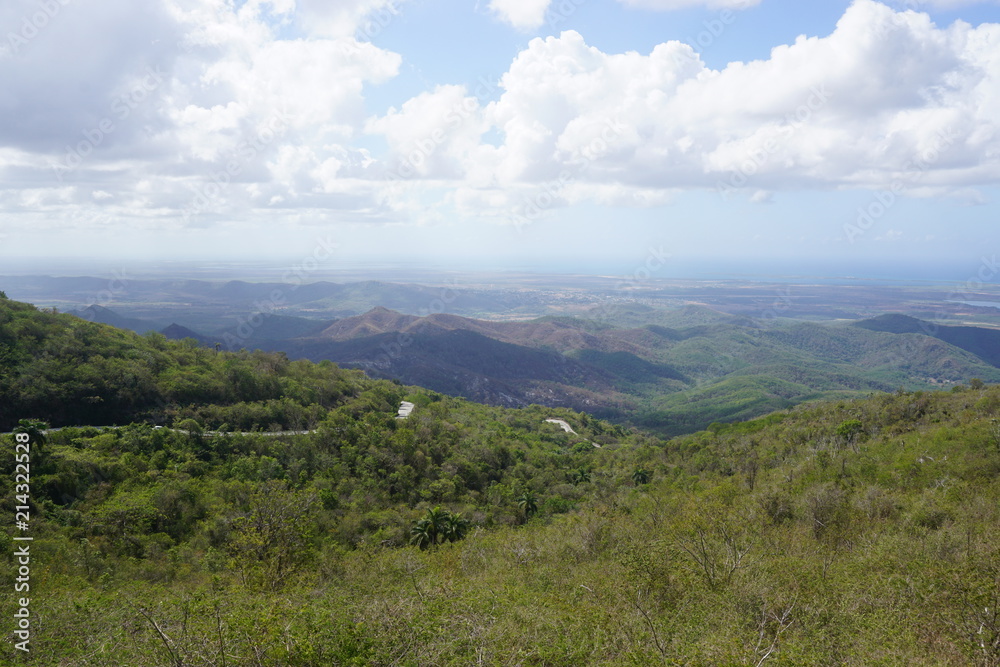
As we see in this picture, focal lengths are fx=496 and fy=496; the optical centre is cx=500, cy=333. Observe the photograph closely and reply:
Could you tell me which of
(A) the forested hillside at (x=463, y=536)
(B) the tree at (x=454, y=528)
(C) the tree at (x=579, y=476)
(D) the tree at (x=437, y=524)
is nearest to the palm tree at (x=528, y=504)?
(A) the forested hillside at (x=463, y=536)

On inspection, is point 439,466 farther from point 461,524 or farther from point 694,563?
point 694,563

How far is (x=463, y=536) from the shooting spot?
3123 cm

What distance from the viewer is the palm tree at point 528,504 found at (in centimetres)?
4353

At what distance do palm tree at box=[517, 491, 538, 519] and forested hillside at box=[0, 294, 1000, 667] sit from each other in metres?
0.18

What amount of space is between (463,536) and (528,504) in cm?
1382

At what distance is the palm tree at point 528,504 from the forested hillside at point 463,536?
0.61 ft

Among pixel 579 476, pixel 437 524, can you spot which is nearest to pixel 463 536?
pixel 437 524

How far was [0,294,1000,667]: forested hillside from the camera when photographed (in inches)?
500

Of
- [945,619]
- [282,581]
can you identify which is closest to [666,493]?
[945,619]

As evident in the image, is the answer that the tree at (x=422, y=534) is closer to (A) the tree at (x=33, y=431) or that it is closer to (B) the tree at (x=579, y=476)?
(A) the tree at (x=33, y=431)

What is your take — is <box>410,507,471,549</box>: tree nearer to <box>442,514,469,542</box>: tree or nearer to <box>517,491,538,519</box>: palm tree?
<box>442,514,469,542</box>: tree

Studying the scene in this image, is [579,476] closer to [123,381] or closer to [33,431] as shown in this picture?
[123,381]

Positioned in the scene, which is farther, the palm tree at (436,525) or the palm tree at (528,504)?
the palm tree at (528,504)

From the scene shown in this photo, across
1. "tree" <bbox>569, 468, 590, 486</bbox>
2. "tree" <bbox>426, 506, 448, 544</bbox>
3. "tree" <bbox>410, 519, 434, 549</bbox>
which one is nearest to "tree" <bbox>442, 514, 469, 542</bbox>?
"tree" <bbox>426, 506, 448, 544</bbox>
